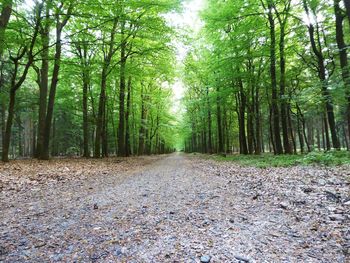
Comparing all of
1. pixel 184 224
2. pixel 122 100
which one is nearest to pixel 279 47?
pixel 122 100

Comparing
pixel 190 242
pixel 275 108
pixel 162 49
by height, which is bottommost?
pixel 190 242

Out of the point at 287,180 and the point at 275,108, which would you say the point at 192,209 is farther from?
the point at 275,108

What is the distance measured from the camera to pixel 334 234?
300cm

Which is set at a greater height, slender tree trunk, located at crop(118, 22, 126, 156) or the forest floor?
slender tree trunk, located at crop(118, 22, 126, 156)

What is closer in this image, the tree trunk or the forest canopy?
the forest canopy

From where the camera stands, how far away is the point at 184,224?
3.69 meters

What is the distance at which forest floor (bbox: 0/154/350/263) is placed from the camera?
2.73m

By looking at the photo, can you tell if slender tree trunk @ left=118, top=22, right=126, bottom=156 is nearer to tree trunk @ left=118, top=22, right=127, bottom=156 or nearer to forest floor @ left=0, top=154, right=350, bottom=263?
tree trunk @ left=118, top=22, right=127, bottom=156

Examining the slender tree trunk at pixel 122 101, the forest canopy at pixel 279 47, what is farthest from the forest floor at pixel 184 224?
the slender tree trunk at pixel 122 101

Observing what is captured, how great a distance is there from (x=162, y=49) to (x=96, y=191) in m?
11.7

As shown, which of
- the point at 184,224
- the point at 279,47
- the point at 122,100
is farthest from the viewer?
the point at 122,100

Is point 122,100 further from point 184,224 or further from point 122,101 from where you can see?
point 184,224

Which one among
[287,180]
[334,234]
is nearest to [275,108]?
[287,180]

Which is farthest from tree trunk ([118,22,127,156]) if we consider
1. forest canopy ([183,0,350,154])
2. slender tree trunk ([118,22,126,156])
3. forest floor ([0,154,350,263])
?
forest floor ([0,154,350,263])
